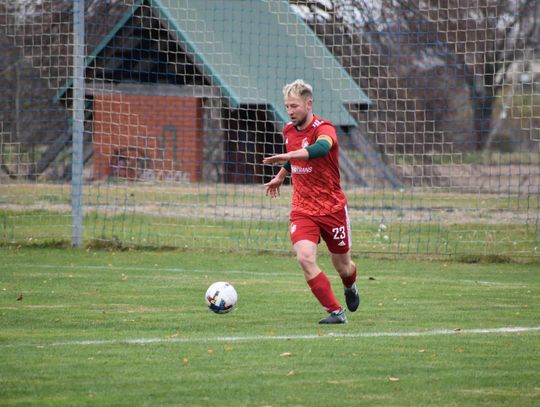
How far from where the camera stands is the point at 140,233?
54.5ft

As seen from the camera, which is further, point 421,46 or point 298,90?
point 421,46

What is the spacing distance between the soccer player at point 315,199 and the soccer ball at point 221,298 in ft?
2.17

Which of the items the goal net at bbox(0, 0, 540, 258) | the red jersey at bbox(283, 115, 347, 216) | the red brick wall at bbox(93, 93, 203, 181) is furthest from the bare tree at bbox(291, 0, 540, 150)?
the red jersey at bbox(283, 115, 347, 216)

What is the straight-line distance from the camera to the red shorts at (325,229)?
8672 mm

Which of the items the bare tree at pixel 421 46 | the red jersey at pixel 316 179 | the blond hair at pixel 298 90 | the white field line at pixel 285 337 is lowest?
the white field line at pixel 285 337

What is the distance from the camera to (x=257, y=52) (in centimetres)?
2197

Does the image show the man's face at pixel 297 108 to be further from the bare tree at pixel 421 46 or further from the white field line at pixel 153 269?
the bare tree at pixel 421 46

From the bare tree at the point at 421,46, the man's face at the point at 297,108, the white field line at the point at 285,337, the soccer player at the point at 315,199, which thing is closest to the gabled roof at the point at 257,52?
the bare tree at the point at 421,46

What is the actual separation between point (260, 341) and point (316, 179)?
1.79 m

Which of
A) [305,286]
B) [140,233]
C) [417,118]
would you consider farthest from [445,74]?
[305,286]

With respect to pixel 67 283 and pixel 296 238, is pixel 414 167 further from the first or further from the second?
pixel 296 238

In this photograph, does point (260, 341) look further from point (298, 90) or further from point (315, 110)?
point (315, 110)

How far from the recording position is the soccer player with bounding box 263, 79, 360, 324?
336 inches

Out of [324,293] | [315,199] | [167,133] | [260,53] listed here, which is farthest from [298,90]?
[167,133]
